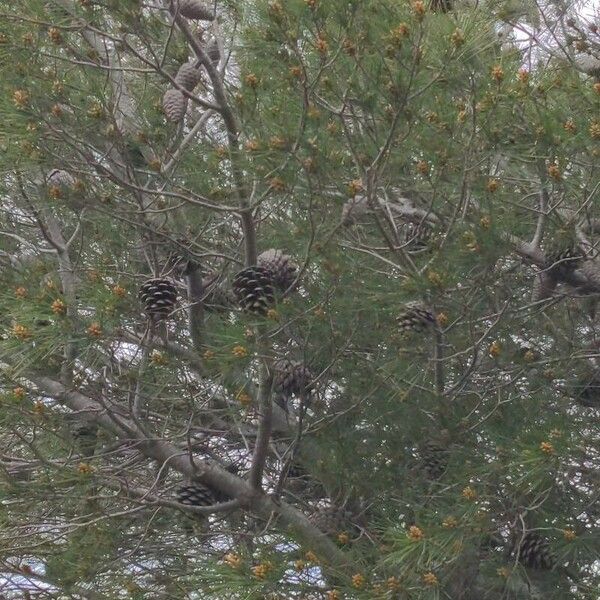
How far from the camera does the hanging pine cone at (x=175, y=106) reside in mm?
3619

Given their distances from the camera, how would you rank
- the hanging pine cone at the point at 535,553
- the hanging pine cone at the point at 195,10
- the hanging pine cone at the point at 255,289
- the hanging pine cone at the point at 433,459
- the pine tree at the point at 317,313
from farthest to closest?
the hanging pine cone at the point at 195,10
the hanging pine cone at the point at 433,459
the hanging pine cone at the point at 535,553
the hanging pine cone at the point at 255,289
the pine tree at the point at 317,313

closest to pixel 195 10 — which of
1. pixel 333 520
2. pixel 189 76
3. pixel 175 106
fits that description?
pixel 189 76

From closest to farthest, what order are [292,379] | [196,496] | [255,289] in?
[255,289] → [292,379] → [196,496]

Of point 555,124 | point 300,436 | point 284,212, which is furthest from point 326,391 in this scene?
point 555,124

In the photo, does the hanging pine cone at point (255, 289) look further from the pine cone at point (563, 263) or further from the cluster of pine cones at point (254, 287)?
the pine cone at point (563, 263)

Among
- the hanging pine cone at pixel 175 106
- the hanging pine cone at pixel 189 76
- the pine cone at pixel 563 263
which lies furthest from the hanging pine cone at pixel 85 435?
the pine cone at pixel 563 263

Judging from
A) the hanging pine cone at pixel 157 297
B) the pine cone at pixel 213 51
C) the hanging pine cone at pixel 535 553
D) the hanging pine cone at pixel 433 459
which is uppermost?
the pine cone at pixel 213 51

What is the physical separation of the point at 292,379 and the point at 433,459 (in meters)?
0.54

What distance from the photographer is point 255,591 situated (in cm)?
292

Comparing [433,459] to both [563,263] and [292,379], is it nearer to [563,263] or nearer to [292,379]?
[292,379]

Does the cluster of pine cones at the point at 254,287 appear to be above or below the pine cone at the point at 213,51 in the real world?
below

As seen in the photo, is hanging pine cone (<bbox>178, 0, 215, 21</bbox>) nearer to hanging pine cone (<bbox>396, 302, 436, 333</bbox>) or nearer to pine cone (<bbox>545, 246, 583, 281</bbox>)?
hanging pine cone (<bbox>396, 302, 436, 333</bbox>)

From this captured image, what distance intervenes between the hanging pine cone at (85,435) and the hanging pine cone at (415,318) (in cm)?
109

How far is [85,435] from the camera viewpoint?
3.80 m
